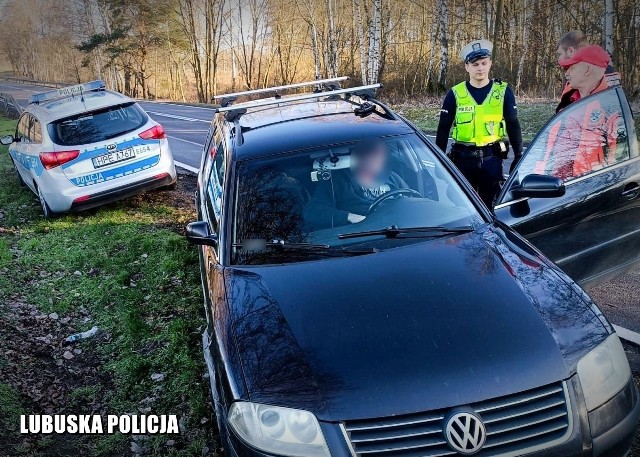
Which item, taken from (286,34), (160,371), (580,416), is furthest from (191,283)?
(286,34)

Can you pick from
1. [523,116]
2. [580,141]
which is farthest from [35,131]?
[523,116]

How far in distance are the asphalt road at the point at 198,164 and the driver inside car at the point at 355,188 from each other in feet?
6.20

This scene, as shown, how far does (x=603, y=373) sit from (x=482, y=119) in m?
2.89

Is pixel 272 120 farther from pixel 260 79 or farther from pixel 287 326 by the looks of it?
pixel 260 79

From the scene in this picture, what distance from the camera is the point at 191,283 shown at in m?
5.77

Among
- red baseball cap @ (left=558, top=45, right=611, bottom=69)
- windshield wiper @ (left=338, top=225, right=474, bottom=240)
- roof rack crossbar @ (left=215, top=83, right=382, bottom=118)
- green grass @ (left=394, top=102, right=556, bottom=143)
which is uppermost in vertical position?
red baseball cap @ (left=558, top=45, right=611, bottom=69)

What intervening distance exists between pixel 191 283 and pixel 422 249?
3312 mm

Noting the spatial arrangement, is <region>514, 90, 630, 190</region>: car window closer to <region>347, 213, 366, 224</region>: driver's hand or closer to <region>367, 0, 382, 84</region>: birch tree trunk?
<region>347, 213, 366, 224</region>: driver's hand

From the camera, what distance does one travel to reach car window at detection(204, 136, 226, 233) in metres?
3.72

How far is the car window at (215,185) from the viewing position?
3721 millimetres

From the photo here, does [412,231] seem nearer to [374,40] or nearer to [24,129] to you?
[24,129]

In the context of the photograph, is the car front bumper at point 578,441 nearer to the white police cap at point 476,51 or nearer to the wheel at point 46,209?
the white police cap at point 476,51

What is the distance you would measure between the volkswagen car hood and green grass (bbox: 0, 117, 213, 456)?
129 centimetres

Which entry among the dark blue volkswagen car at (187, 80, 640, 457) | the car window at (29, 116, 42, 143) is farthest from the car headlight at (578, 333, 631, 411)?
the car window at (29, 116, 42, 143)
